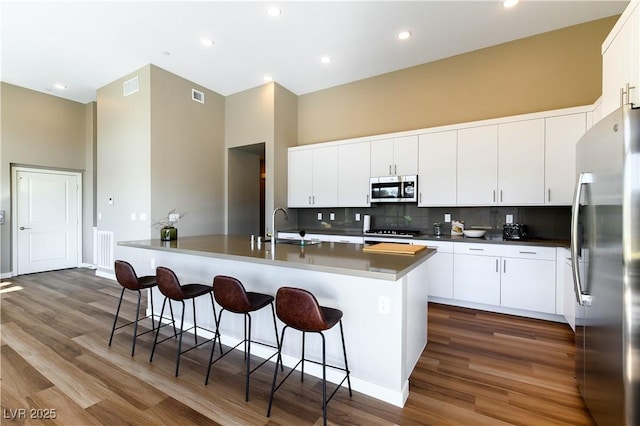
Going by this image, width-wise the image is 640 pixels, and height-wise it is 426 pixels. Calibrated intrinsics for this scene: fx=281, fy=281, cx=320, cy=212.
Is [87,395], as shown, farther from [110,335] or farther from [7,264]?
[7,264]

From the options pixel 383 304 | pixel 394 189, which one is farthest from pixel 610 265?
pixel 394 189

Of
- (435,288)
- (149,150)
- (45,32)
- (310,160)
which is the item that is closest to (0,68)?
(45,32)

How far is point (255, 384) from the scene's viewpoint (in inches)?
83.0

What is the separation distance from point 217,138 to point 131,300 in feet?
10.4

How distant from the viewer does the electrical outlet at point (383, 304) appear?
188 centimetres

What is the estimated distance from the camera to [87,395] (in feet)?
6.46

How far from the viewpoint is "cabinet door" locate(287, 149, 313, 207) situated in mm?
5156

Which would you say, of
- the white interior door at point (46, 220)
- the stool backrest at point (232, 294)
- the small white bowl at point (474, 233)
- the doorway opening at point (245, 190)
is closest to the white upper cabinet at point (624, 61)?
the small white bowl at point (474, 233)

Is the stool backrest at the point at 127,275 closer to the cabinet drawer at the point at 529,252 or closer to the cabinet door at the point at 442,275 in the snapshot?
the cabinet door at the point at 442,275

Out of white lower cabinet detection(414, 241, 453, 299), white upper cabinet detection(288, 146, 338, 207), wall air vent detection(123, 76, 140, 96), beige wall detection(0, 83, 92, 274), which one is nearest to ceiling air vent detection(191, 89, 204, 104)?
A: wall air vent detection(123, 76, 140, 96)

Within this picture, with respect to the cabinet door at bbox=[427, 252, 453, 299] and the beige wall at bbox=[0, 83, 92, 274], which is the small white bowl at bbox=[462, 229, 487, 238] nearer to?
the cabinet door at bbox=[427, 252, 453, 299]

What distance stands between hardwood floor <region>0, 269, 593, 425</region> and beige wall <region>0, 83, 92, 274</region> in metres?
3.58

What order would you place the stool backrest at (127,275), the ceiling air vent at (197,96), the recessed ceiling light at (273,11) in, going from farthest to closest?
the ceiling air vent at (197,96) → the recessed ceiling light at (273,11) → the stool backrest at (127,275)

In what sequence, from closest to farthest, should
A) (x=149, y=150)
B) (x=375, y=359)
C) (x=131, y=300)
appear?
(x=375, y=359)
(x=131, y=300)
(x=149, y=150)
